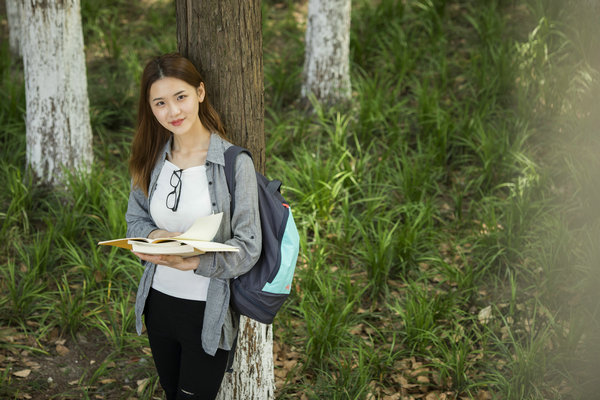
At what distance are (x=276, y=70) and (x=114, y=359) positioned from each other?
361 centimetres

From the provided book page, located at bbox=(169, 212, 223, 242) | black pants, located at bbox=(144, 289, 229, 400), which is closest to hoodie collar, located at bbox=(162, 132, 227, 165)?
book page, located at bbox=(169, 212, 223, 242)

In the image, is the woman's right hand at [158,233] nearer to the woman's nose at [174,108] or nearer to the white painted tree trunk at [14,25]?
the woman's nose at [174,108]

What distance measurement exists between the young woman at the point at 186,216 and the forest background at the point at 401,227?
113 cm

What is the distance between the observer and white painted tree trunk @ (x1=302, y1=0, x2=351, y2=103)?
19.2 ft

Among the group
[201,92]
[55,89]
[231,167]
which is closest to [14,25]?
[55,89]

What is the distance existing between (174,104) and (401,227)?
8.75 ft

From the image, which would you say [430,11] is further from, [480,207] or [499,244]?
[499,244]

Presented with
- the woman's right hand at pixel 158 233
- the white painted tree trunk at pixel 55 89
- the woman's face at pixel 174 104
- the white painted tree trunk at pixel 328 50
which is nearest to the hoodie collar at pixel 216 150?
the woman's face at pixel 174 104

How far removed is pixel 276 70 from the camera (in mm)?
6500

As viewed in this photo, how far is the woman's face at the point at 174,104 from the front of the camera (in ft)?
8.04

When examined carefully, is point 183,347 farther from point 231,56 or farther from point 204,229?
point 231,56

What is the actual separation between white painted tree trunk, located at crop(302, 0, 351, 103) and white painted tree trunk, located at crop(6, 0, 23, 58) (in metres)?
3.71

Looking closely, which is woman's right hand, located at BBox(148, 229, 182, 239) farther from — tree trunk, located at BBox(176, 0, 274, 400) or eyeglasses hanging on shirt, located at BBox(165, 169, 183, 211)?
tree trunk, located at BBox(176, 0, 274, 400)

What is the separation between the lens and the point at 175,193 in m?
2.53
